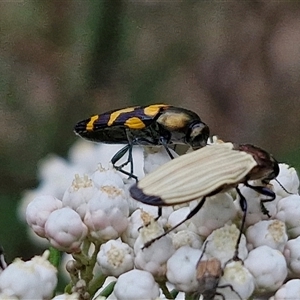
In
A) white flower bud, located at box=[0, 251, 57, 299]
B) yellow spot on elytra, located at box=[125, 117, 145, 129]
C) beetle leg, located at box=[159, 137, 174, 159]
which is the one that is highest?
yellow spot on elytra, located at box=[125, 117, 145, 129]

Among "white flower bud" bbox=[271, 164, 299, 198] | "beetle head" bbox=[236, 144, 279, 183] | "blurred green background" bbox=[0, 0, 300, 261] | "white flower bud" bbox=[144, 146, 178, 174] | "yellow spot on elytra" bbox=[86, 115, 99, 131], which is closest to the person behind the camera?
"beetle head" bbox=[236, 144, 279, 183]

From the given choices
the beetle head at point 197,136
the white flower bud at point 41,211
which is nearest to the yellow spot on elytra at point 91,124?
the beetle head at point 197,136

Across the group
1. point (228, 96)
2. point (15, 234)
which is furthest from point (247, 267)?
point (228, 96)

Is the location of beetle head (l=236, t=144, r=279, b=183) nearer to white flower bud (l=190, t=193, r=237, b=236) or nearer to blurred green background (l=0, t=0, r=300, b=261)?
white flower bud (l=190, t=193, r=237, b=236)

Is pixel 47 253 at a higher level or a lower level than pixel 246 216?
lower

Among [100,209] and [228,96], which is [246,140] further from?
[100,209]

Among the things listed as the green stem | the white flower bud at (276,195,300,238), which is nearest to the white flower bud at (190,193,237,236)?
the white flower bud at (276,195,300,238)
